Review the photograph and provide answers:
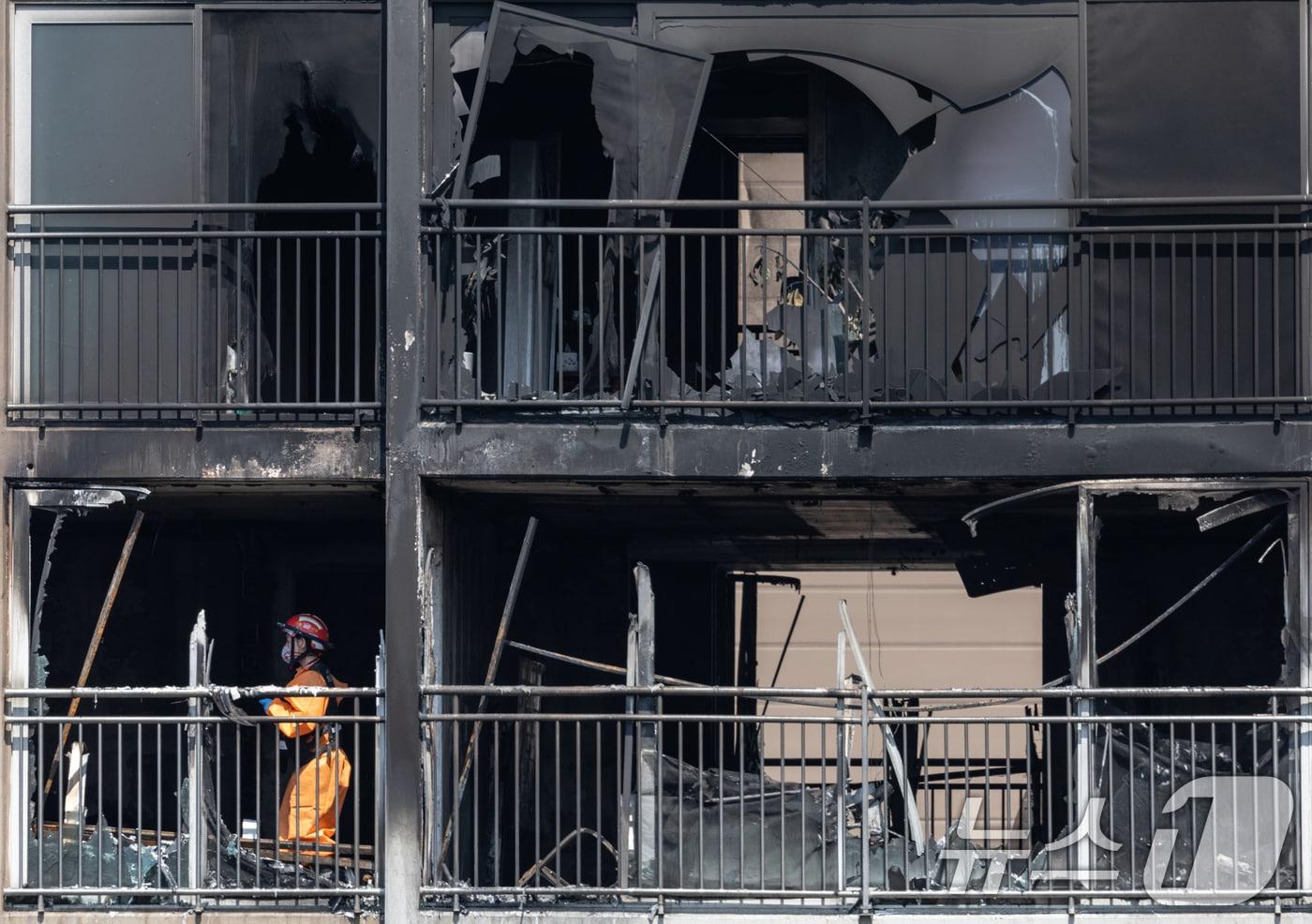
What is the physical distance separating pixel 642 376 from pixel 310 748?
3.17 meters

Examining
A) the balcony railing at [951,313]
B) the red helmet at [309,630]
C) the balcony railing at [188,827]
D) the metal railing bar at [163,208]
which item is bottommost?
the balcony railing at [188,827]

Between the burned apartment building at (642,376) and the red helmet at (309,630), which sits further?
the red helmet at (309,630)

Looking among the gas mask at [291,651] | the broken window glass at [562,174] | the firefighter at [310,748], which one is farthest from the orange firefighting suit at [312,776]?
the broken window glass at [562,174]

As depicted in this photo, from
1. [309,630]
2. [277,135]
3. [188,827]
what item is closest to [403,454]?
[309,630]

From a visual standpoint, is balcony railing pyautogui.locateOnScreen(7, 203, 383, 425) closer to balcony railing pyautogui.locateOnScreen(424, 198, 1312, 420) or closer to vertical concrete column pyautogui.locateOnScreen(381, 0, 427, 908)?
vertical concrete column pyautogui.locateOnScreen(381, 0, 427, 908)

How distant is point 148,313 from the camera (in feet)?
35.9

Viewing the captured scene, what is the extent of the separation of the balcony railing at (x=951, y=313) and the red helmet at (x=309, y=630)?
167 cm

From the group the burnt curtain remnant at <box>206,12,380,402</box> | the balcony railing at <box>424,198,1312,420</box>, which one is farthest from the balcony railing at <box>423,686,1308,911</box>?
the burnt curtain remnant at <box>206,12,380,402</box>

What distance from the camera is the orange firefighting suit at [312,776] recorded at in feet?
33.4

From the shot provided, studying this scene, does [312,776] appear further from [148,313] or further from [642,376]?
[642,376]

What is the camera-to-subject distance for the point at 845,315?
10.2 m

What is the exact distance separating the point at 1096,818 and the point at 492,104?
5.59m

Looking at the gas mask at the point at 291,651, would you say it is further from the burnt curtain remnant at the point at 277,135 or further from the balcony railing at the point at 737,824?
the burnt curtain remnant at the point at 277,135

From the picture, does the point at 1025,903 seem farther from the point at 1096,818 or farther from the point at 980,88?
the point at 980,88
